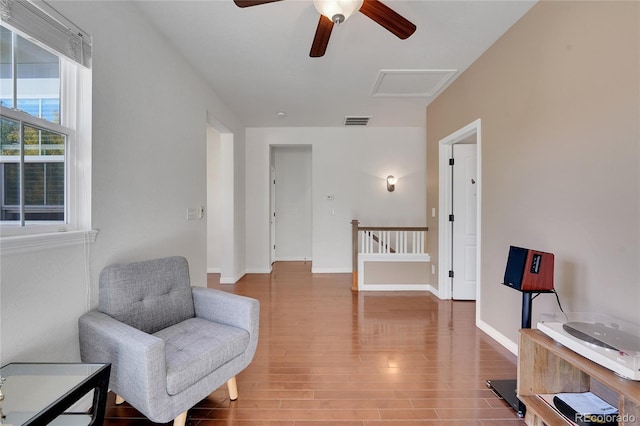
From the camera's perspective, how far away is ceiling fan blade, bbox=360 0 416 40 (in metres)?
1.64

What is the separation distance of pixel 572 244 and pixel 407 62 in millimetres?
2197

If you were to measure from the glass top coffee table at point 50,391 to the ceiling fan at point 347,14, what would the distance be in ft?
6.61

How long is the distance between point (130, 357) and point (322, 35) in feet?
6.97

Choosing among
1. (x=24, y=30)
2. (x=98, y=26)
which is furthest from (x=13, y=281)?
(x=98, y=26)

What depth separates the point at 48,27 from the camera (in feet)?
4.80

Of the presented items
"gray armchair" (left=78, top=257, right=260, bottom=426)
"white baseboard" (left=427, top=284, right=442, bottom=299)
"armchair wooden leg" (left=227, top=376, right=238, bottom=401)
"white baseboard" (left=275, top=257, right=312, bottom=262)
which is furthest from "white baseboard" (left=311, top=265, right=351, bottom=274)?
"armchair wooden leg" (left=227, top=376, right=238, bottom=401)

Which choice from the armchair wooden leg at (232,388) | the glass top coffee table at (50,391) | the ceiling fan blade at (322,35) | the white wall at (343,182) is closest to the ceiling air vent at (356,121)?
the white wall at (343,182)

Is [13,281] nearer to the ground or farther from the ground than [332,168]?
nearer to the ground

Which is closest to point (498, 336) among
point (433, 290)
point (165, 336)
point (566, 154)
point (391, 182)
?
point (433, 290)

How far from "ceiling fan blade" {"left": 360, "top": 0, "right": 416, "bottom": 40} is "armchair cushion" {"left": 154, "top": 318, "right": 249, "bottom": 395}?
210 cm

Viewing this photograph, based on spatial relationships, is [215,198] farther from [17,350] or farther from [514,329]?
[514,329]

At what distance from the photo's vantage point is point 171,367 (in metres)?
1.41

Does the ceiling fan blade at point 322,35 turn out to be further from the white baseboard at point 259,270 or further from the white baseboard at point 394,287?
the white baseboard at point 259,270

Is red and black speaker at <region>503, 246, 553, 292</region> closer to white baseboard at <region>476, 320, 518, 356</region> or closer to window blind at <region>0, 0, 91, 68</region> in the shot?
white baseboard at <region>476, 320, 518, 356</region>
